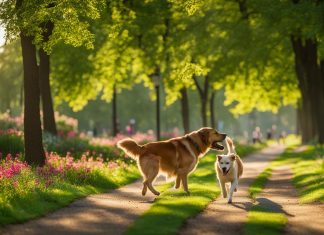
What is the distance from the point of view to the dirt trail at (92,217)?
11.8 metres

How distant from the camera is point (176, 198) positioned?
16.0m

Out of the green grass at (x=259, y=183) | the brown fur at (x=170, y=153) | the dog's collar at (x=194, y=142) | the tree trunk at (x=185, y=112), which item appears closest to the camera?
the brown fur at (x=170, y=153)

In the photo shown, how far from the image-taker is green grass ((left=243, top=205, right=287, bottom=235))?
38.6 feet

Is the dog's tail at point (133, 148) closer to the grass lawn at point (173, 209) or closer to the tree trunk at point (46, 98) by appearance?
the grass lawn at point (173, 209)

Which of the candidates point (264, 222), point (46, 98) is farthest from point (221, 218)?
point (46, 98)

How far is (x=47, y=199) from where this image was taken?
49.6 feet

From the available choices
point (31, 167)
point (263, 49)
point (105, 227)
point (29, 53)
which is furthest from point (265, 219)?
point (263, 49)

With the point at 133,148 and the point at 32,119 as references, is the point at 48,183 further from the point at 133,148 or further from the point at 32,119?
the point at 32,119

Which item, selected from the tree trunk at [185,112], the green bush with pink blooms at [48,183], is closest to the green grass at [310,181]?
A: the green bush with pink blooms at [48,183]

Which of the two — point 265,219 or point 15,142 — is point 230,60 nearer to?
point 15,142

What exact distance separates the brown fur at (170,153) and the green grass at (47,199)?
1.78m

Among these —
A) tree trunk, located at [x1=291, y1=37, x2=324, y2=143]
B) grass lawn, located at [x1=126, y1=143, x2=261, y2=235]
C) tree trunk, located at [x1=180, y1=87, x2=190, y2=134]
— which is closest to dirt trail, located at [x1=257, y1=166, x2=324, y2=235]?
grass lawn, located at [x1=126, y1=143, x2=261, y2=235]

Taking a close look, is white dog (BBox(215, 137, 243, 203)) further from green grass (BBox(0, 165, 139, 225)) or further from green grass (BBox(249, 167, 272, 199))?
green grass (BBox(0, 165, 139, 225))

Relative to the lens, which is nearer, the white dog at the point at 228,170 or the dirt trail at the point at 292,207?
the dirt trail at the point at 292,207
